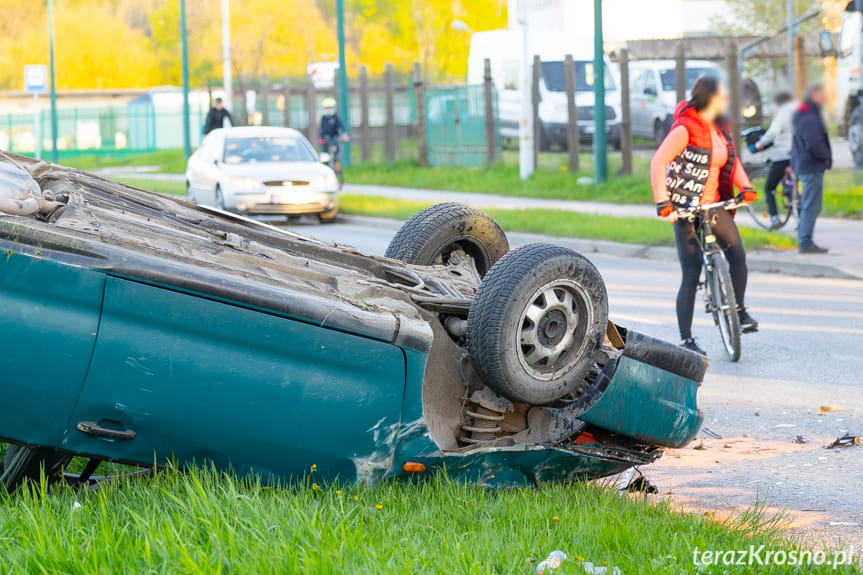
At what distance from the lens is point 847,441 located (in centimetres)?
568

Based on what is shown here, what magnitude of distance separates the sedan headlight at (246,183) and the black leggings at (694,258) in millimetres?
11091

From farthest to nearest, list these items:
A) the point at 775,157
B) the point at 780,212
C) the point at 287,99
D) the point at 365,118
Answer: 1. the point at 287,99
2. the point at 365,118
3. the point at 780,212
4. the point at 775,157

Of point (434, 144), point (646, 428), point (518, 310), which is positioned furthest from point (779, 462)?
point (434, 144)

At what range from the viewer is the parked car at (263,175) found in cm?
1809

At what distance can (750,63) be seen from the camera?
27656 mm

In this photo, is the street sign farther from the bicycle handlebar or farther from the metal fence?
the bicycle handlebar

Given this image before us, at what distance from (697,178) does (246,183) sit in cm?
1144

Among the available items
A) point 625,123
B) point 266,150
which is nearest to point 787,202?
point 625,123

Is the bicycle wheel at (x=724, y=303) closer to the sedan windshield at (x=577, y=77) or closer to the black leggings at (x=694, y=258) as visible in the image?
the black leggings at (x=694, y=258)

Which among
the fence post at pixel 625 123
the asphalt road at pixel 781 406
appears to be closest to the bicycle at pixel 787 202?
the asphalt road at pixel 781 406

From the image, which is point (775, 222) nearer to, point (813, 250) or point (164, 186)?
point (813, 250)

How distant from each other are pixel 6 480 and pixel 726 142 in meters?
5.37

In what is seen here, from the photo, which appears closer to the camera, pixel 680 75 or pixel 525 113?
pixel 680 75

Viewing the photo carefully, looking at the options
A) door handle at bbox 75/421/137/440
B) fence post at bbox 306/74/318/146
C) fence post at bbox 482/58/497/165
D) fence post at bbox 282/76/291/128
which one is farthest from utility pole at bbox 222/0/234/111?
door handle at bbox 75/421/137/440
